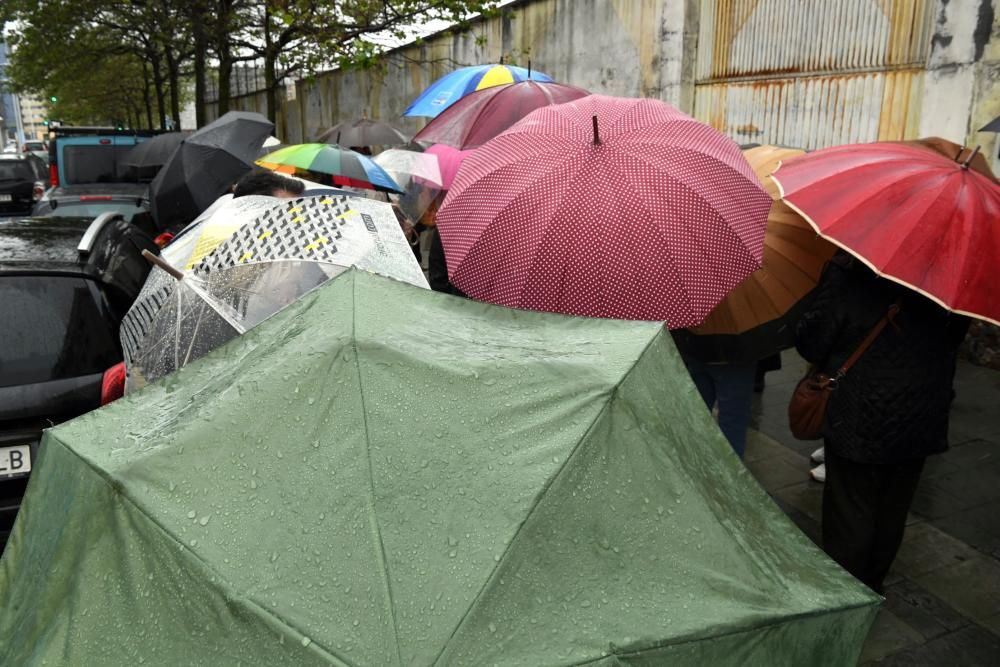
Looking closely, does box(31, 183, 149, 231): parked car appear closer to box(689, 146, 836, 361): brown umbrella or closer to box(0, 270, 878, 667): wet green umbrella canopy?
box(689, 146, 836, 361): brown umbrella

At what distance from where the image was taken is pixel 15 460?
137 inches

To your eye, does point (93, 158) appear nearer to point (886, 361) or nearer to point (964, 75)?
point (964, 75)

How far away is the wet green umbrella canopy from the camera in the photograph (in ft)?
4.15

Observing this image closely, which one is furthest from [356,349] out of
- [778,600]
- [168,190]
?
[168,190]

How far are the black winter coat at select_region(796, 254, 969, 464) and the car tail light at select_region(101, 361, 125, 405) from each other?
302 cm

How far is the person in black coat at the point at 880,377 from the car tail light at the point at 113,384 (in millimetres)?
2973

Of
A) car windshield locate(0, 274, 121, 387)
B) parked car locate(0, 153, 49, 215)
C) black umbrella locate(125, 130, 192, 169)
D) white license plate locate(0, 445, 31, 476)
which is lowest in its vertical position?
parked car locate(0, 153, 49, 215)

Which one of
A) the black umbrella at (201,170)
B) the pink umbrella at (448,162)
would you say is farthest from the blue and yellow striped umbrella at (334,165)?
the black umbrella at (201,170)

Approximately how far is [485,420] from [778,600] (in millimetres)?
614

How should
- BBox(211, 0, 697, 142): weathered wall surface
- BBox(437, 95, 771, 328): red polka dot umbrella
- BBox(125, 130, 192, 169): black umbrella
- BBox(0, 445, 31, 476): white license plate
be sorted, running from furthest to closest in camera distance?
BBox(125, 130, 192, 169): black umbrella < BBox(211, 0, 697, 142): weathered wall surface < BBox(0, 445, 31, 476): white license plate < BBox(437, 95, 771, 328): red polka dot umbrella

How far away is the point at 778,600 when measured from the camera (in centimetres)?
146

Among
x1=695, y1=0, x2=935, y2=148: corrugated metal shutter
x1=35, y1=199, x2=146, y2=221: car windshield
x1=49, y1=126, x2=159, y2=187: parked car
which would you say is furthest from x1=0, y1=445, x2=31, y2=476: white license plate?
x1=49, y1=126, x2=159, y2=187: parked car

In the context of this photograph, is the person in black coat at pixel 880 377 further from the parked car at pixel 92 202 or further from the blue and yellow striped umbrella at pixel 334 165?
the parked car at pixel 92 202

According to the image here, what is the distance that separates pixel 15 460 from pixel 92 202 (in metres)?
7.52
